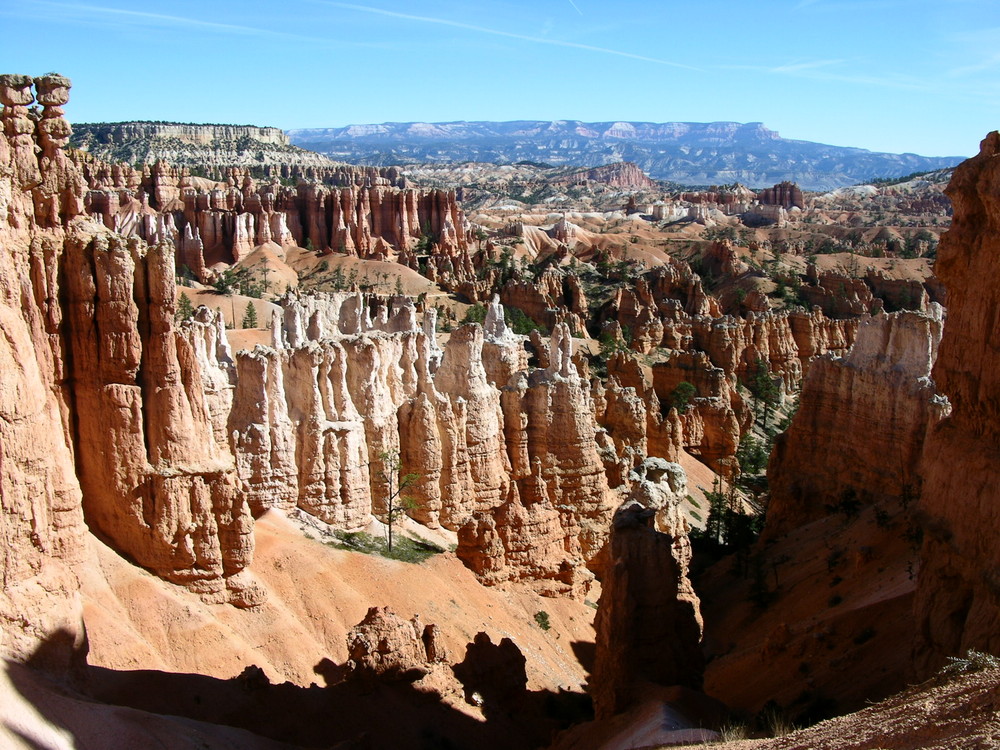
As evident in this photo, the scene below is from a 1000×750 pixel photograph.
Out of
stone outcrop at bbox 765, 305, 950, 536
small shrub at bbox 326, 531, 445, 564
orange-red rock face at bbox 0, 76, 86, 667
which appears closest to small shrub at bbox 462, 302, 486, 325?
stone outcrop at bbox 765, 305, 950, 536

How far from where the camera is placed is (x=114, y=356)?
16109mm

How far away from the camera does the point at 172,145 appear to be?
17888 cm

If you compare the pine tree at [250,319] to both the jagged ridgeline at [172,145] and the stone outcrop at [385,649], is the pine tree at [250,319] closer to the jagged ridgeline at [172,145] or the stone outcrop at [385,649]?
the stone outcrop at [385,649]

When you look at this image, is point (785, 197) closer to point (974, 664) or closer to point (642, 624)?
point (642, 624)

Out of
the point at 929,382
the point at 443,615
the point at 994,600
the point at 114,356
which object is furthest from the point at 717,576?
the point at 114,356

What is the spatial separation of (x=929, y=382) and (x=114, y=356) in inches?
909

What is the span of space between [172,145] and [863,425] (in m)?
171

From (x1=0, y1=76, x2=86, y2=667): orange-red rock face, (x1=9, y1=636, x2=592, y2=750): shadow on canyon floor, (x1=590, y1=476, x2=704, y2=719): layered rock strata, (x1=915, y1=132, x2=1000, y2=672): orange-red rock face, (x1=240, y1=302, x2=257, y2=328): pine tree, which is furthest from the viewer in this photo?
(x1=240, y1=302, x2=257, y2=328): pine tree

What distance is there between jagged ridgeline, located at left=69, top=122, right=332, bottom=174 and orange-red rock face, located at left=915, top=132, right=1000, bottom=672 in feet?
538

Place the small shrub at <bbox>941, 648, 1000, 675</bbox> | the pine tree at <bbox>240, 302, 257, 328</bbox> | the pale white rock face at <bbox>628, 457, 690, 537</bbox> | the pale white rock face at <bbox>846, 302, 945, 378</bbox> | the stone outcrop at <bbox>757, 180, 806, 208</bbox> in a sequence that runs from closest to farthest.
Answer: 1. the small shrub at <bbox>941, 648, 1000, 675</bbox>
2. the pale white rock face at <bbox>628, 457, 690, 537</bbox>
3. the pale white rock face at <bbox>846, 302, 945, 378</bbox>
4. the pine tree at <bbox>240, 302, 257, 328</bbox>
5. the stone outcrop at <bbox>757, 180, 806, 208</bbox>

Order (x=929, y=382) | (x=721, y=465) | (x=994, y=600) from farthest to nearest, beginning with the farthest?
(x=721, y=465)
(x=929, y=382)
(x=994, y=600)

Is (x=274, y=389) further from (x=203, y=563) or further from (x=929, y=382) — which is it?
(x=929, y=382)

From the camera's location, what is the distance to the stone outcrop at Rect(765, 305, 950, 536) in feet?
95.6

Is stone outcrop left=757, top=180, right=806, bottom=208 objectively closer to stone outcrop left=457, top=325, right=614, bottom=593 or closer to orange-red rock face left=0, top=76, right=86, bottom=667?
stone outcrop left=457, top=325, right=614, bottom=593
